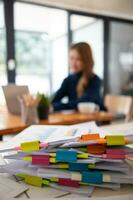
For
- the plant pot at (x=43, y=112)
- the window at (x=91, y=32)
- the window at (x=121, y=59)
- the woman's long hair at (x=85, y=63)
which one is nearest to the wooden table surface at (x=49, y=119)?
the plant pot at (x=43, y=112)

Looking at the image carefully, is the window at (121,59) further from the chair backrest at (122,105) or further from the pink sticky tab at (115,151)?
the pink sticky tab at (115,151)

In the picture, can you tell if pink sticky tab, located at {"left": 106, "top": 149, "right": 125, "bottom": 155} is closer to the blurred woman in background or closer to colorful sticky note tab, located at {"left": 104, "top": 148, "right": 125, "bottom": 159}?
colorful sticky note tab, located at {"left": 104, "top": 148, "right": 125, "bottom": 159}

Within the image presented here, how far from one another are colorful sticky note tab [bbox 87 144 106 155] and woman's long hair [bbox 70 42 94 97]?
5.47 feet

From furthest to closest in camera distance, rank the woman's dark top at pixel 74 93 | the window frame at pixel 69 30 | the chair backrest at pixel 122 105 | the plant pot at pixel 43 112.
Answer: the window frame at pixel 69 30 < the chair backrest at pixel 122 105 < the woman's dark top at pixel 74 93 < the plant pot at pixel 43 112

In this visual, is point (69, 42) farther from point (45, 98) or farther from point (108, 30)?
point (45, 98)

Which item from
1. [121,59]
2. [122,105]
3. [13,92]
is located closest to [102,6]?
[121,59]

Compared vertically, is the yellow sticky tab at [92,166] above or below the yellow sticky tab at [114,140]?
below

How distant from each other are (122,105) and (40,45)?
54.0 inches

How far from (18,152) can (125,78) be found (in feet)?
12.2

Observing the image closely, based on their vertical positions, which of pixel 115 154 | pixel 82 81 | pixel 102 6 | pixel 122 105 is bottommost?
pixel 122 105

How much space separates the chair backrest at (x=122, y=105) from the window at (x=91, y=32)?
1202 millimetres

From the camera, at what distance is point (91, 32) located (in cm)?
397

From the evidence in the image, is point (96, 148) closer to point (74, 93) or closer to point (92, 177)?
point (92, 177)

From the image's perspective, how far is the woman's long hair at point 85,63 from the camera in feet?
7.36
